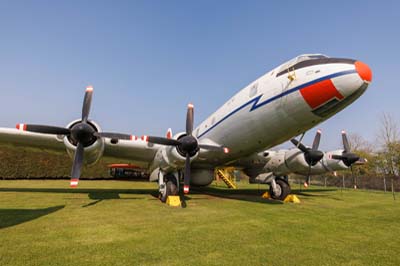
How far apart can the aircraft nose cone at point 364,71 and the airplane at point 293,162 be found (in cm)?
689

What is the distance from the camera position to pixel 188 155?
11.5 meters

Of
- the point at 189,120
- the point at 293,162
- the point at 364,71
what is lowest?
the point at 293,162

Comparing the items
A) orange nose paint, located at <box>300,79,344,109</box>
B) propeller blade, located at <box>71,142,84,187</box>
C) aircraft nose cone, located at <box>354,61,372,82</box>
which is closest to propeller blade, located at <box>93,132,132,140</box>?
propeller blade, located at <box>71,142,84,187</box>

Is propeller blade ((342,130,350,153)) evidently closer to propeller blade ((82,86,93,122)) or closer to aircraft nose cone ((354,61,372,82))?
aircraft nose cone ((354,61,372,82))

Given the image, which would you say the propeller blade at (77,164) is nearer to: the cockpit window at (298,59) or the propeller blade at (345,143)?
the cockpit window at (298,59)

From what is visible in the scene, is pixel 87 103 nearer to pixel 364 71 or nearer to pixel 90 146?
pixel 90 146

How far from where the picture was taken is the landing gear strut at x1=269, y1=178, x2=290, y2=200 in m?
14.7

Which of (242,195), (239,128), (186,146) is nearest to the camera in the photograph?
(239,128)

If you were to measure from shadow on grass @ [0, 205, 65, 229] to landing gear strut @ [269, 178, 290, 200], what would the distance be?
37.2 feet

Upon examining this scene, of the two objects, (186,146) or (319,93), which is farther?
(186,146)

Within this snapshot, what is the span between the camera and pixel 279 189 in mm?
15102

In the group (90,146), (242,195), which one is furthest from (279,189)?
(90,146)

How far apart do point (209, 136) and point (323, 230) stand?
7169 mm

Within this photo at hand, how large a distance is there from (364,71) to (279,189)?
905 cm
